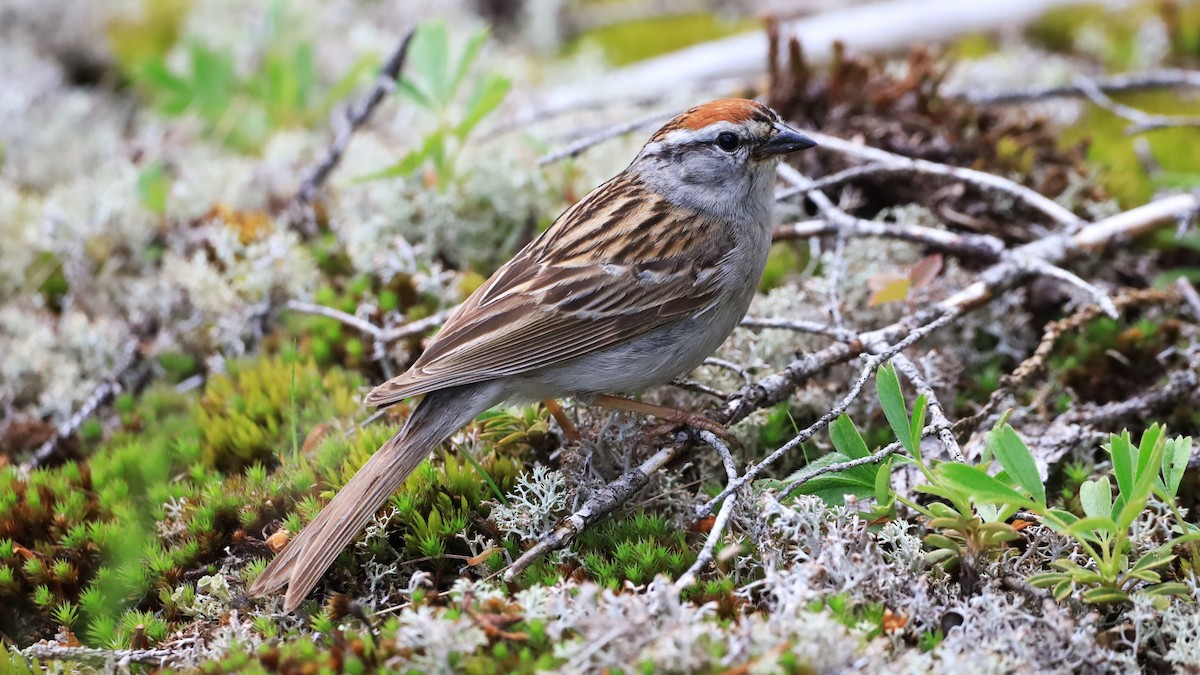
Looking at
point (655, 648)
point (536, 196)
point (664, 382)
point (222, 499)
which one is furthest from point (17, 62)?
point (655, 648)

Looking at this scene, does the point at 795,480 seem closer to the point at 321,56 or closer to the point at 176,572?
the point at 176,572

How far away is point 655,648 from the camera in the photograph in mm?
2879

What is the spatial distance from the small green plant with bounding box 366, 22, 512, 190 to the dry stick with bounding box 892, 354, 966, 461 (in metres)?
2.53

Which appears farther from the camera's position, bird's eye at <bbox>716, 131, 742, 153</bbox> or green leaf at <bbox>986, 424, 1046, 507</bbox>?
bird's eye at <bbox>716, 131, 742, 153</bbox>

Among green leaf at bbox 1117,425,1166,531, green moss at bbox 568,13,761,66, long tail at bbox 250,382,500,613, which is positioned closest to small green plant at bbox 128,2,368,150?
green moss at bbox 568,13,761,66

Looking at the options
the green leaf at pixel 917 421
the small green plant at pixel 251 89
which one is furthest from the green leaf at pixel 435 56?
the green leaf at pixel 917 421

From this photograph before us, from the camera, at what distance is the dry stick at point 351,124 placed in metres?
6.22

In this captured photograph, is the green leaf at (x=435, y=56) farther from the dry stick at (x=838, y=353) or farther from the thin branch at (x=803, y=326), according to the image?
the dry stick at (x=838, y=353)

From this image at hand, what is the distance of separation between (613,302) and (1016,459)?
5.73ft

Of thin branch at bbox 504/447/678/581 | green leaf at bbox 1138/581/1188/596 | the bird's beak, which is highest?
the bird's beak

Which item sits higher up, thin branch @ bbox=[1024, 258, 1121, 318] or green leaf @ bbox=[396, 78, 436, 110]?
green leaf @ bbox=[396, 78, 436, 110]

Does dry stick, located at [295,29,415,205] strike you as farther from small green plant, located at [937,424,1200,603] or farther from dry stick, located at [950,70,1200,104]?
small green plant, located at [937,424,1200,603]

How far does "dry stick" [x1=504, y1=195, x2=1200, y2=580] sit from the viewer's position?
368 cm

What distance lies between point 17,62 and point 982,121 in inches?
288
